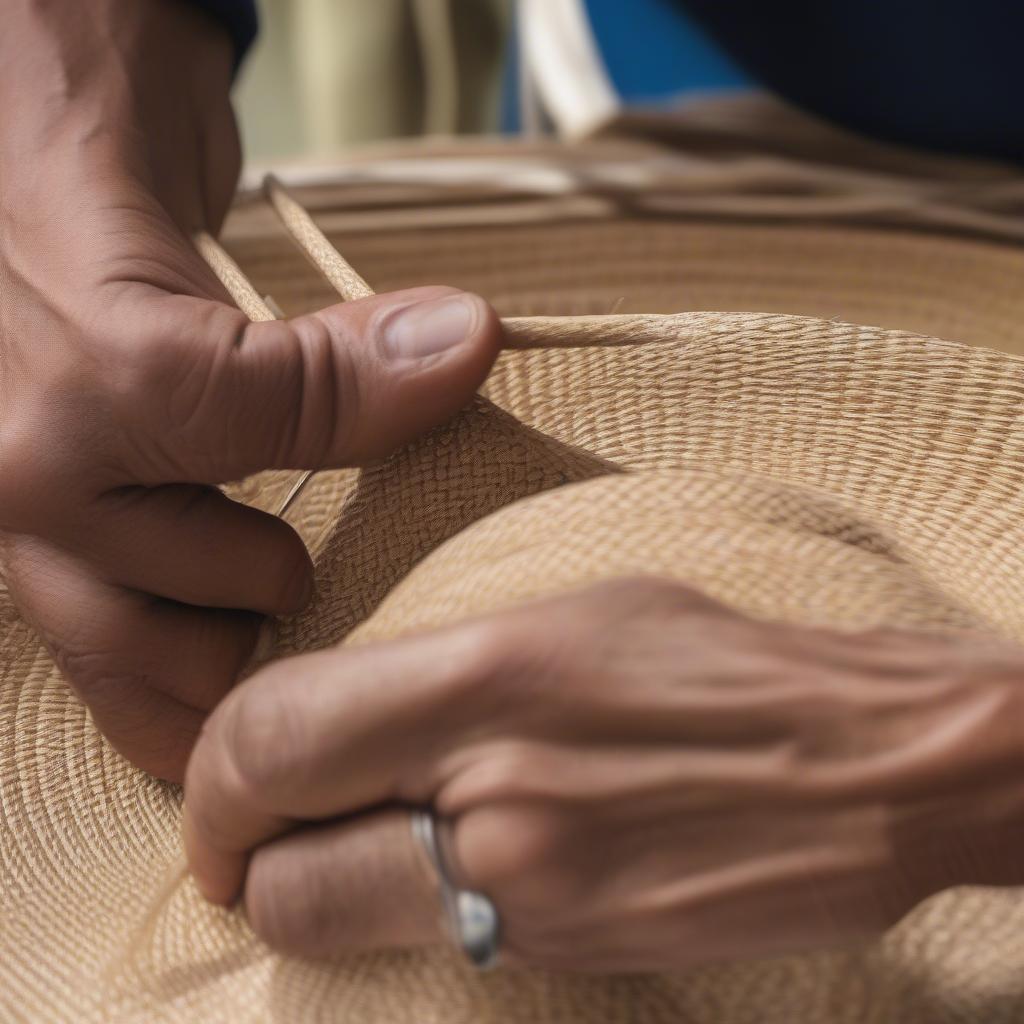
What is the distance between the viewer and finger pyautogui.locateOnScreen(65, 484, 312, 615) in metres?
0.38

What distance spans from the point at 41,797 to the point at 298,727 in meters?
0.20

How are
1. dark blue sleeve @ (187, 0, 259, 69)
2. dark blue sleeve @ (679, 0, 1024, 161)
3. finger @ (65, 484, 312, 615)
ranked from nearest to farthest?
finger @ (65, 484, 312, 615) < dark blue sleeve @ (187, 0, 259, 69) < dark blue sleeve @ (679, 0, 1024, 161)

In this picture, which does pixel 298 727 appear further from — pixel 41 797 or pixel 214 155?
pixel 214 155

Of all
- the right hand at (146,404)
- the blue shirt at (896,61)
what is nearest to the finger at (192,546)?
the right hand at (146,404)

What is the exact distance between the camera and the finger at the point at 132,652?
39 cm

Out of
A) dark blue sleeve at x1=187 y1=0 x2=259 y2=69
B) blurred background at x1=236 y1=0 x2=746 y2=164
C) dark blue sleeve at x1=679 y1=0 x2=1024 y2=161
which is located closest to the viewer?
dark blue sleeve at x1=187 y1=0 x2=259 y2=69

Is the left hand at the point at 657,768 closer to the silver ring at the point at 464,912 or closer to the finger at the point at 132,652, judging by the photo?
the silver ring at the point at 464,912

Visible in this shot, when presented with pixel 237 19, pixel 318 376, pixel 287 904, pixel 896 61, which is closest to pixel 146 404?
pixel 318 376

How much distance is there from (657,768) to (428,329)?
151 mm

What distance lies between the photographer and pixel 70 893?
0.38m

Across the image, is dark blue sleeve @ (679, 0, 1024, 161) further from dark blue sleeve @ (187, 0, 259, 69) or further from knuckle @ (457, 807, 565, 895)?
knuckle @ (457, 807, 565, 895)

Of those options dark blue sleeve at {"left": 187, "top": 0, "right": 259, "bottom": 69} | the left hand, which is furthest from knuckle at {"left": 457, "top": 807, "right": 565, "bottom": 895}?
dark blue sleeve at {"left": 187, "top": 0, "right": 259, "bottom": 69}

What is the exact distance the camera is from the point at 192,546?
14.9 inches

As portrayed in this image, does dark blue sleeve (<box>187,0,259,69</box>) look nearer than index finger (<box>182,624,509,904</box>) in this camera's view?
No
